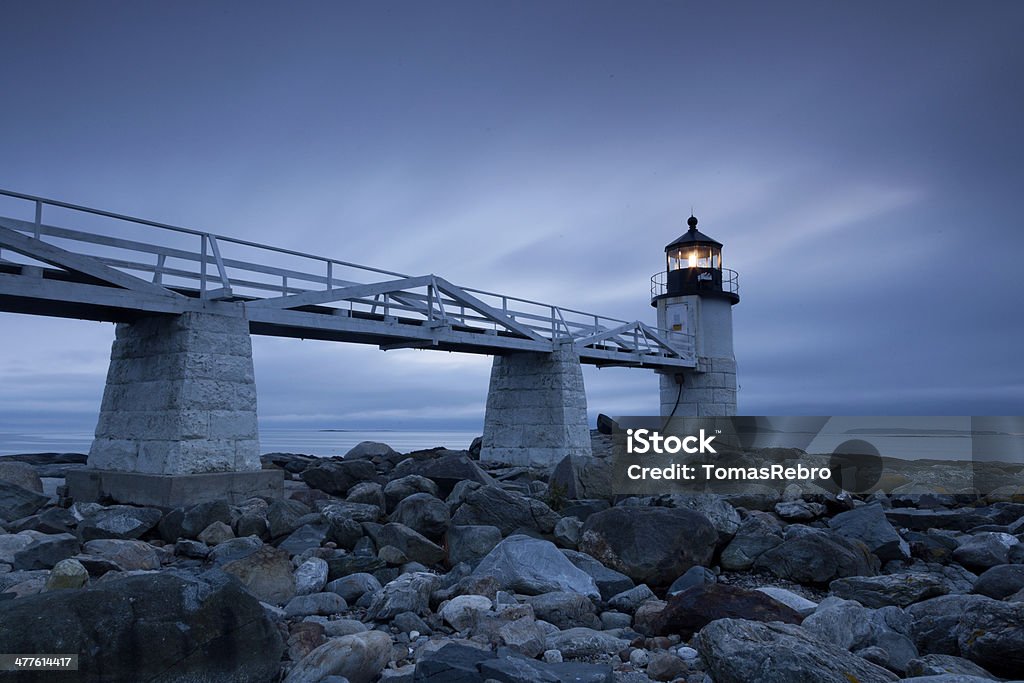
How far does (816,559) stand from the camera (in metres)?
6.68

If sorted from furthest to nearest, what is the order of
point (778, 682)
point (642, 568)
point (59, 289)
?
point (59, 289) < point (642, 568) < point (778, 682)

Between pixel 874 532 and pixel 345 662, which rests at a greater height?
pixel 874 532

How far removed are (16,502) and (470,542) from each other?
6.27 meters

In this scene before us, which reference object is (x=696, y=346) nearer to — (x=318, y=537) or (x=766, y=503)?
(x=766, y=503)

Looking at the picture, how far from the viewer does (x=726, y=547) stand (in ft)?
24.1

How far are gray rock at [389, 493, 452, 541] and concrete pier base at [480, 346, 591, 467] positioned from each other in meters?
10.3

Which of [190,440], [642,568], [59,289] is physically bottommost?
[642,568]

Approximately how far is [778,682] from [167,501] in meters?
9.16

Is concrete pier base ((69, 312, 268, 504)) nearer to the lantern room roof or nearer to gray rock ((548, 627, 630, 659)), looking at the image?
gray rock ((548, 627, 630, 659))

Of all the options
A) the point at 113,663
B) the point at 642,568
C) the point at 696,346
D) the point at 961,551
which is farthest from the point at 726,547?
the point at 696,346

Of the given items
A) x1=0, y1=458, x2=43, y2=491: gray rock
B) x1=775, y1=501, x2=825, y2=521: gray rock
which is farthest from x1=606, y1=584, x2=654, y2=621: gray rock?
x1=0, y1=458, x2=43, y2=491: gray rock

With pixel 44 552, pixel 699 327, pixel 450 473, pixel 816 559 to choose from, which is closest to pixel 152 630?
pixel 44 552

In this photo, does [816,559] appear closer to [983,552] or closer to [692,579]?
[692,579]

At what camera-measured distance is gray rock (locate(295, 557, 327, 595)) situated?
19.5 ft
